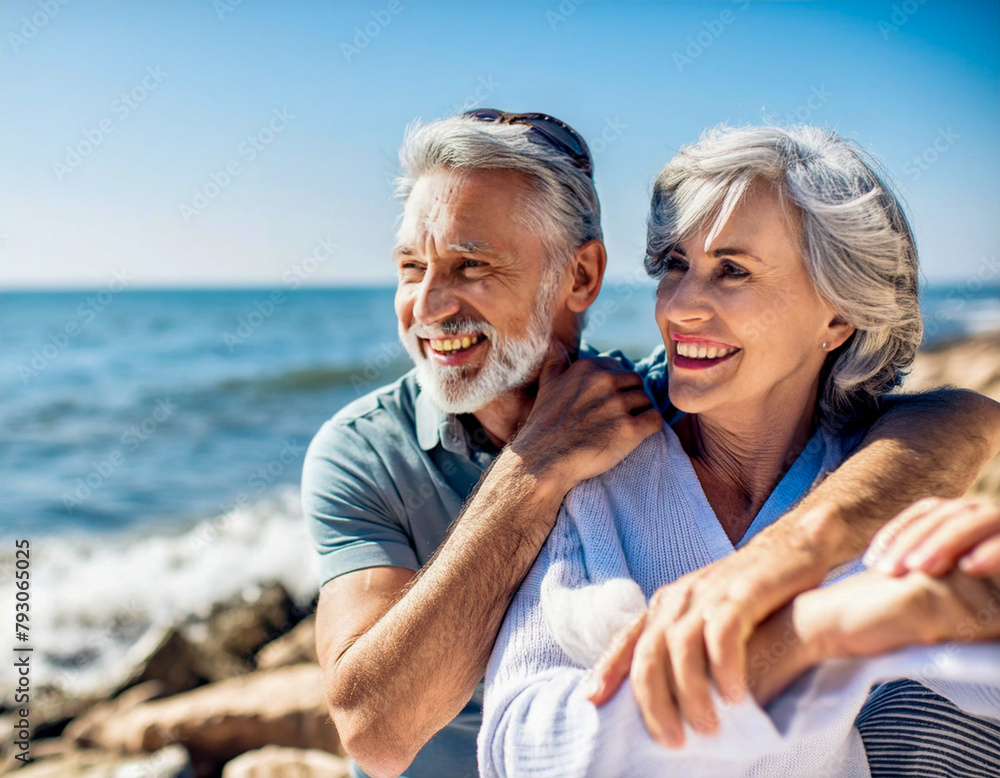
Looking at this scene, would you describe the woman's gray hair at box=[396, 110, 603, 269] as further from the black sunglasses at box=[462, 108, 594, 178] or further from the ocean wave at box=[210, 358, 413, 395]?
the ocean wave at box=[210, 358, 413, 395]

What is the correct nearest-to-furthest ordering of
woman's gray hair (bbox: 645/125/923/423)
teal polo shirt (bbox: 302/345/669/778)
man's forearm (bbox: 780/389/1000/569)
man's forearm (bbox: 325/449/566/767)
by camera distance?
1. man's forearm (bbox: 780/389/1000/569)
2. man's forearm (bbox: 325/449/566/767)
3. woman's gray hair (bbox: 645/125/923/423)
4. teal polo shirt (bbox: 302/345/669/778)

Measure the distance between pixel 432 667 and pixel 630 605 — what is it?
52cm

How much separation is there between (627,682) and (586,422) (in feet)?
2.88

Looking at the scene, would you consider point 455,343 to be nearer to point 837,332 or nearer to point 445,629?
point 445,629

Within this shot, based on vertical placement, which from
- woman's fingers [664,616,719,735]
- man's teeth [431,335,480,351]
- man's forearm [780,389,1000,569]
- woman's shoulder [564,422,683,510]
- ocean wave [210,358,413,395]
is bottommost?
ocean wave [210,358,413,395]

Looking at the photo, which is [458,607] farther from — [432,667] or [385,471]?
[385,471]

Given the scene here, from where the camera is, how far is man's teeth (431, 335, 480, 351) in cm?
264

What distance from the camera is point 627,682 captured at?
1.46 meters

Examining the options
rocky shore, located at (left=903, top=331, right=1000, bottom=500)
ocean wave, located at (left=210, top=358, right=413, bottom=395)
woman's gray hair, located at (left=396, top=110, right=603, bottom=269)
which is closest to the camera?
woman's gray hair, located at (left=396, top=110, right=603, bottom=269)

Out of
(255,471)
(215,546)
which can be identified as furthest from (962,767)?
(255,471)

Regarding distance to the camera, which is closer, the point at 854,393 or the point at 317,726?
the point at 854,393

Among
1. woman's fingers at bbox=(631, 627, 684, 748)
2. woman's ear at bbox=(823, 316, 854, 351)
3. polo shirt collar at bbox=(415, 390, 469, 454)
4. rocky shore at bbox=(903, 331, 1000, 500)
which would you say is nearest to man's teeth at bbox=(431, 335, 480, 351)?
polo shirt collar at bbox=(415, 390, 469, 454)

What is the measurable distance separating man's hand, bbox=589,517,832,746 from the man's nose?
130cm

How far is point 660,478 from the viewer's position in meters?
2.21
